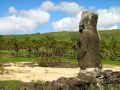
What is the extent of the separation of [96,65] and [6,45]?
11811 cm

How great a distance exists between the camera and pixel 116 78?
1667 cm

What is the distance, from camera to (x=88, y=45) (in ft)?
76.2

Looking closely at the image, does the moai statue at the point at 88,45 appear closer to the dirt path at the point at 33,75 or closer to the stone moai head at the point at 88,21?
the stone moai head at the point at 88,21

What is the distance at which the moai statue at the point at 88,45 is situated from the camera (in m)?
23.1

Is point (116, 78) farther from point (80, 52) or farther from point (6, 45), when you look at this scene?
point (6, 45)

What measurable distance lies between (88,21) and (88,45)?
1445mm

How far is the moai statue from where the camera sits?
23109 mm

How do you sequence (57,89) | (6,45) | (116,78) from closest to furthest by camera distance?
(57,89) < (116,78) < (6,45)

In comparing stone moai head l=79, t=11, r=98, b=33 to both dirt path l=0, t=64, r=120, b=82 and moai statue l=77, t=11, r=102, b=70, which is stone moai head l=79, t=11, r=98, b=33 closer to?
moai statue l=77, t=11, r=102, b=70

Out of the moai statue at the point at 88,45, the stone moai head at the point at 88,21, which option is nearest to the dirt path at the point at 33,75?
the moai statue at the point at 88,45

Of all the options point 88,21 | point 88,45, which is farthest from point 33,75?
point 88,21

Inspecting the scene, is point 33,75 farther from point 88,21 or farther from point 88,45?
point 88,21

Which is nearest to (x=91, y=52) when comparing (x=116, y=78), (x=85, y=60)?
(x=85, y=60)

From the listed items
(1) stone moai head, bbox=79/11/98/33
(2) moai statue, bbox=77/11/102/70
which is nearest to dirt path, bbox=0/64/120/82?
(2) moai statue, bbox=77/11/102/70
